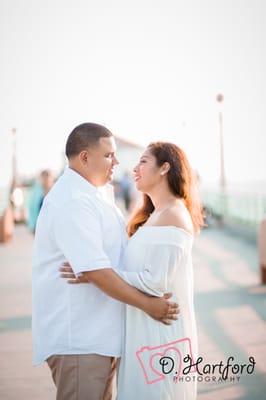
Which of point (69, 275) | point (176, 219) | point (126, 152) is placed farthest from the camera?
point (126, 152)

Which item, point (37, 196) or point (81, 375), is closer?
point (81, 375)

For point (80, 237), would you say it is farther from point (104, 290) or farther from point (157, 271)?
point (157, 271)

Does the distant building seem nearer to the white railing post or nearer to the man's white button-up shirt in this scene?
the white railing post

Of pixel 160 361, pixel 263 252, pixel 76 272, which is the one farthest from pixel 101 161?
pixel 263 252

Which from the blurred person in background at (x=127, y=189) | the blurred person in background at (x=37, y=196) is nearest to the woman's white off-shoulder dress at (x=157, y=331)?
the blurred person in background at (x=37, y=196)

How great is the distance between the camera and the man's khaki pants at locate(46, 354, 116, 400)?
2436 millimetres

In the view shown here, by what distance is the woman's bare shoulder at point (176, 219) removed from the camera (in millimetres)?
2604

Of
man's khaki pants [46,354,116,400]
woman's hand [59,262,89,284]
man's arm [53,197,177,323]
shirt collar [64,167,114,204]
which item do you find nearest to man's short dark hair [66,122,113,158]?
shirt collar [64,167,114,204]

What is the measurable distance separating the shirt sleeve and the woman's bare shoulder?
408 mm

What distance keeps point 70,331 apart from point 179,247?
658 mm

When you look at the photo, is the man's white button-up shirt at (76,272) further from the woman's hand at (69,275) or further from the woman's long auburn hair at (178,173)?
the woman's long auburn hair at (178,173)

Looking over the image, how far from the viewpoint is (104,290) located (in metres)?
2.35

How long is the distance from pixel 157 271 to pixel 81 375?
0.61m

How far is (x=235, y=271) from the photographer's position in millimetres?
9180
